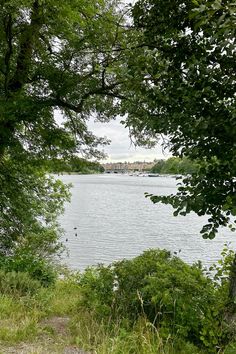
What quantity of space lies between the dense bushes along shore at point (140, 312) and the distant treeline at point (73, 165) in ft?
10.8

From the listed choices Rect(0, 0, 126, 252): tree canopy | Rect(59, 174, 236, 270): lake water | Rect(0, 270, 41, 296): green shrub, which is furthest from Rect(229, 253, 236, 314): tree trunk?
Rect(59, 174, 236, 270): lake water

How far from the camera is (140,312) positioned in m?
4.53

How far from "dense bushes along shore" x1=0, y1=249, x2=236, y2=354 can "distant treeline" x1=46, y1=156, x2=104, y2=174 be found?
3.30m

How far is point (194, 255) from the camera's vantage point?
17281 mm

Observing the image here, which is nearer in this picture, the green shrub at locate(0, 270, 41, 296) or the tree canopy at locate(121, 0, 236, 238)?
the tree canopy at locate(121, 0, 236, 238)

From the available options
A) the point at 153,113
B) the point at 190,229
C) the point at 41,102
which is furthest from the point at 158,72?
the point at 190,229

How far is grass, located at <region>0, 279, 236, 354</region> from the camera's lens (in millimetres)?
3598

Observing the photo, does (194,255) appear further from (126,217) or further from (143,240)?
(126,217)

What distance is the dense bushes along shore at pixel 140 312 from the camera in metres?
3.80

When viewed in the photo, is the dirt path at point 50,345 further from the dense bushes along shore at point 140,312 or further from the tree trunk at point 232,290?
the tree trunk at point 232,290

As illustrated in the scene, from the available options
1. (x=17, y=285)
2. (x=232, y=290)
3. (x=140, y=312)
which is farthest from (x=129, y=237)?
(x=232, y=290)

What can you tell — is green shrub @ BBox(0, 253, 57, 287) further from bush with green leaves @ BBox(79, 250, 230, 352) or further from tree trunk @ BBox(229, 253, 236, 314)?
tree trunk @ BBox(229, 253, 236, 314)

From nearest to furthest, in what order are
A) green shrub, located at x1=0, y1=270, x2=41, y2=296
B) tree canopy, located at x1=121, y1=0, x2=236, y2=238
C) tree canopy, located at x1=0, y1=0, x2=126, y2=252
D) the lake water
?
tree canopy, located at x1=121, y1=0, x2=236, y2=238 < green shrub, located at x1=0, y1=270, x2=41, y2=296 < tree canopy, located at x1=0, y1=0, x2=126, y2=252 < the lake water

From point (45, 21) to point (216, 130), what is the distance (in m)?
4.59
